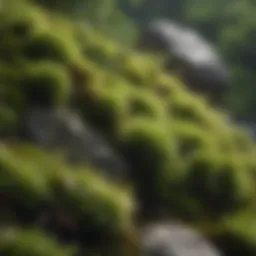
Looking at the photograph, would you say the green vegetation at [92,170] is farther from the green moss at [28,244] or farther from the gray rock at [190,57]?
the gray rock at [190,57]

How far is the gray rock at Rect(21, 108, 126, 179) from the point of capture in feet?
6.40

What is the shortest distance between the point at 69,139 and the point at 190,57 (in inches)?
66.0

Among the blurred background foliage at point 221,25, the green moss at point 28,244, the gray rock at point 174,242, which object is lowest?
the green moss at point 28,244

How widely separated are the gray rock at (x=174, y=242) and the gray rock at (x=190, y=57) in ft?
5.29

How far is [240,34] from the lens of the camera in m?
4.36

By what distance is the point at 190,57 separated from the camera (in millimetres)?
3482

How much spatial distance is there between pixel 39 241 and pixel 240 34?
3142 mm

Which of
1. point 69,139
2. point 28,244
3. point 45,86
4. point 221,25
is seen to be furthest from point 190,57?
point 28,244

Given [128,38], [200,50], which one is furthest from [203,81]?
[128,38]

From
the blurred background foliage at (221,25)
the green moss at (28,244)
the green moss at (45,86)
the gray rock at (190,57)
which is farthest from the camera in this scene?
the blurred background foliage at (221,25)

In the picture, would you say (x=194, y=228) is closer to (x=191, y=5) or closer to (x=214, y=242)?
(x=214, y=242)

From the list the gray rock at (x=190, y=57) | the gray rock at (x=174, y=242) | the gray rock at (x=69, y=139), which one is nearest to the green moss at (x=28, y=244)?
the gray rock at (x=174, y=242)

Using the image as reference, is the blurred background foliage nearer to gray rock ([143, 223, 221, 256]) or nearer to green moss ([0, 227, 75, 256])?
gray rock ([143, 223, 221, 256])

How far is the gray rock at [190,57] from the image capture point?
11.3ft
